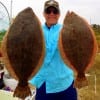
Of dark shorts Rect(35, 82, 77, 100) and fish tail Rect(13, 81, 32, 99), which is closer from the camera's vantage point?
fish tail Rect(13, 81, 32, 99)

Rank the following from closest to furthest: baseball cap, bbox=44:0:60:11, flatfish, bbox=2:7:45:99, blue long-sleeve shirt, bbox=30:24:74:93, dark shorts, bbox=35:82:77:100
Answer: flatfish, bbox=2:7:45:99, baseball cap, bbox=44:0:60:11, blue long-sleeve shirt, bbox=30:24:74:93, dark shorts, bbox=35:82:77:100

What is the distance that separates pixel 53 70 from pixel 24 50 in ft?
4.27

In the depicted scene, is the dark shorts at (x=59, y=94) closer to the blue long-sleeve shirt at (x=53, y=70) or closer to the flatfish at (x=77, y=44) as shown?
the blue long-sleeve shirt at (x=53, y=70)

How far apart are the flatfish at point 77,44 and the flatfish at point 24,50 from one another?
199mm

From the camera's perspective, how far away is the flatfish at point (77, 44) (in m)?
3.34

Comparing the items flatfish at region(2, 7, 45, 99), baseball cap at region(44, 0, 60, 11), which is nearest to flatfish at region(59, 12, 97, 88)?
flatfish at region(2, 7, 45, 99)

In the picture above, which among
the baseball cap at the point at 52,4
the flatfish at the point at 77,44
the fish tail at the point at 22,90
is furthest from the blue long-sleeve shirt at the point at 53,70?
the fish tail at the point at 22,90

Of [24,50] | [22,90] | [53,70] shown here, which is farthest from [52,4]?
[22,90]

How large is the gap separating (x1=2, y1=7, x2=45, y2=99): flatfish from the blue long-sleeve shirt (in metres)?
0.90

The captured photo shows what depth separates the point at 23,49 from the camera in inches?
128

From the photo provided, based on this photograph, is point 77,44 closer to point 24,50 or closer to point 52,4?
point 24,50

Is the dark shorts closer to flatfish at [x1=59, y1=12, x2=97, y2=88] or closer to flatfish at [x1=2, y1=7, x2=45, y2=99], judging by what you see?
flatfish at [x1=59, y1=12, x2=97, y2=88]

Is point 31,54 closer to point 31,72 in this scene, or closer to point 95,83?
point 31,72

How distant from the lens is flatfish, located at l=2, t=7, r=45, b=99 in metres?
3.27
